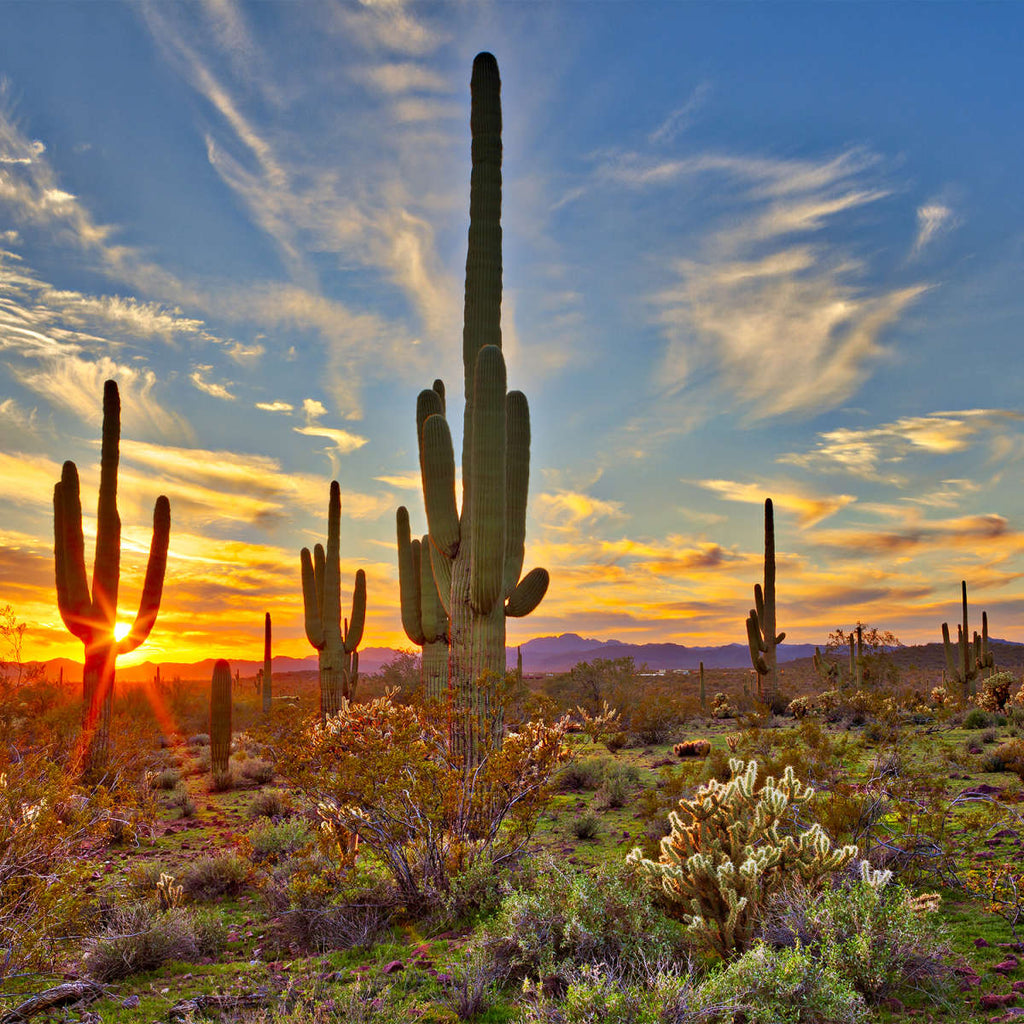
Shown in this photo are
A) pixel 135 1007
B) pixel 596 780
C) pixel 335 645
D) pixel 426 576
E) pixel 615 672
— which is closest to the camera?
pixel 135 1007

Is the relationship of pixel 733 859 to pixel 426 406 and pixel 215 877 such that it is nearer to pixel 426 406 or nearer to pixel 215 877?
pixel 215 877

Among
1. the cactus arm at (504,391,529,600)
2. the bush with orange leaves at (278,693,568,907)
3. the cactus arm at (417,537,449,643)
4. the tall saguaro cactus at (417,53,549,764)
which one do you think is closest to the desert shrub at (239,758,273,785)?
the cactus arm at (417,537,449,643)

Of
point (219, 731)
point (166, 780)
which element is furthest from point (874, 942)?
point (219, 731)

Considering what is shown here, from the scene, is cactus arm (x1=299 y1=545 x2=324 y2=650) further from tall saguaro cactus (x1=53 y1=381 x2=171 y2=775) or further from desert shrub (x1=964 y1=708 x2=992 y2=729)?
desert shrub (x1=964 y1=708 x2=992 y2=729)

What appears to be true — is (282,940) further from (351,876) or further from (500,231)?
(500,231)

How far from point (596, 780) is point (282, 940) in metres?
8.88

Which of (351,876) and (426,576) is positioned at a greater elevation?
(426,576)

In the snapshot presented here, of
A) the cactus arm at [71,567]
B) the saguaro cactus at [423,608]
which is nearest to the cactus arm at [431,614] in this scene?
the saguaro cactus at [423,608]

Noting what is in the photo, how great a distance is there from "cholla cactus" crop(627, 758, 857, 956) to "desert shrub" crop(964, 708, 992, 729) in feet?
54.5

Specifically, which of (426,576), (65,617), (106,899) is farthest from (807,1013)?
(65,617)

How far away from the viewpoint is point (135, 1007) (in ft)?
20.1

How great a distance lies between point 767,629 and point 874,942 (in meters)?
23.4

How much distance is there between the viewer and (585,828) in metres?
11.0

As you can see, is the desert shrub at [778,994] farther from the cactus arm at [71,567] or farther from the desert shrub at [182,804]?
the cactus arm at [71,567]
